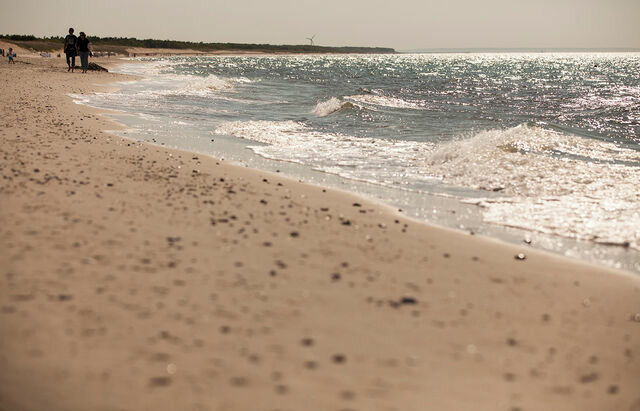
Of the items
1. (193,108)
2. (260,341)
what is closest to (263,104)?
(193,108)

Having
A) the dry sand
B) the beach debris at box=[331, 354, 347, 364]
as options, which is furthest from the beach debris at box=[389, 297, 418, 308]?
the beach debris at box=[331, 354, 347, 364]

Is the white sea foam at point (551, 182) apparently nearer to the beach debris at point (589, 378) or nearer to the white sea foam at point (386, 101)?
the beach debris at point (589, 378)

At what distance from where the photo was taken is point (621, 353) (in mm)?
4125

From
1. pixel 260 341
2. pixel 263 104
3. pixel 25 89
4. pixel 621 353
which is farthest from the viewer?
pixel 263 104

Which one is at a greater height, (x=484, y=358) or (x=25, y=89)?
(x=25, y=89)

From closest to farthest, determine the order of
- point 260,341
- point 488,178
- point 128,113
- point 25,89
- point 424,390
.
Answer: point 424,390
point 260,341
point 488,178
point 128,113
point 25,89

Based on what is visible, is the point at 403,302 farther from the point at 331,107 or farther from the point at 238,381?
the point at 331,107

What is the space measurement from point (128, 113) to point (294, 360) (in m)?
17.2

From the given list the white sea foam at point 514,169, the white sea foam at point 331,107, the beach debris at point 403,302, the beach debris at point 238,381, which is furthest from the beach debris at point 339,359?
the white sea foam at point 331,107

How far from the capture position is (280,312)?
407 centimetres

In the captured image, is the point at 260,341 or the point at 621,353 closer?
the point at 260,341

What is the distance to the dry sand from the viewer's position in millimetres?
3168

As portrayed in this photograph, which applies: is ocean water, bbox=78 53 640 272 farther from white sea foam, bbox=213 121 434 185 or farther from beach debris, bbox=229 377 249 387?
beach debris, bbox=229 377 249 387

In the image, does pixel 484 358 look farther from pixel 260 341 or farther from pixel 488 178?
pixel 488 178
